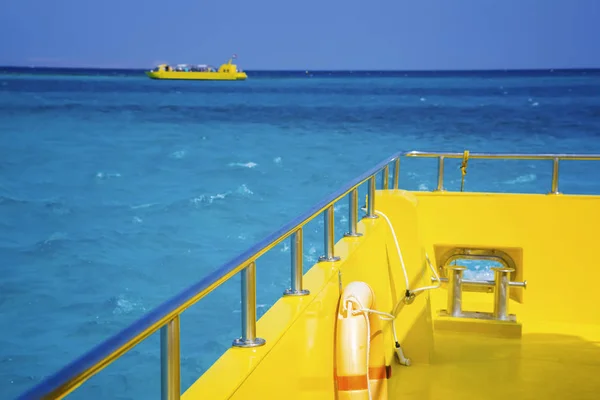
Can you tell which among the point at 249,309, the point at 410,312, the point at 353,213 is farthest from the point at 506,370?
the point at 249,309

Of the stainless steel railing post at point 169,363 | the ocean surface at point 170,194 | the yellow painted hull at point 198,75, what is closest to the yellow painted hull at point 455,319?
the stainless steel railing post at point 169,363

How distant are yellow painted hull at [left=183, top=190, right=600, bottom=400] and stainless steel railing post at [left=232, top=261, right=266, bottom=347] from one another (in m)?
0.04

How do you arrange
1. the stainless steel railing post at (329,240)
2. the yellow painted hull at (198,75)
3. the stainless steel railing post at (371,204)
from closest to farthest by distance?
the stainless steel railing post at (329,240), the stainless steel railing post at (371,204), the yellow painted hull at (198,75)

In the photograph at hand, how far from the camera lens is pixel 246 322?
9.12 feet

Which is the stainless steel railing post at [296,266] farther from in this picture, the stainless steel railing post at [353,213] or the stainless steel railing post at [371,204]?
the stainless steel railing post at [371,204]

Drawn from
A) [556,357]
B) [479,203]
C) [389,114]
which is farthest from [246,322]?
[389,114]

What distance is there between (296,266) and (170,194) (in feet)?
90.2

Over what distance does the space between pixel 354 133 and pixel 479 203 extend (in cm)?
4147

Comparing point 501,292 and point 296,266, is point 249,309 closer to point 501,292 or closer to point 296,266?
point 296,266

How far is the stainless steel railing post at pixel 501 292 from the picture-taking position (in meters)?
5.95

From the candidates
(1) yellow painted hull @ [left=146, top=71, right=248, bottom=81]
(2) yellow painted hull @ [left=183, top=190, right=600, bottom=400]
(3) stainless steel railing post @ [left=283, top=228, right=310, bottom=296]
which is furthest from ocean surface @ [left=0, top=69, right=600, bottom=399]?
(1) yellow painted hull @ [left=146, top=71, right=248, bottom=81]

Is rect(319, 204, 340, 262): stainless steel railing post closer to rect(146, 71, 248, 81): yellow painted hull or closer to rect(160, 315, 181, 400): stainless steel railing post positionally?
rect(160, 315, 181, 400): stainless steel railing post

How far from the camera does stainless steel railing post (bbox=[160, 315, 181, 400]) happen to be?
1987mm

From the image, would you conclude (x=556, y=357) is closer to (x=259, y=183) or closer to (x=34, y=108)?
(x=259, y=183)
